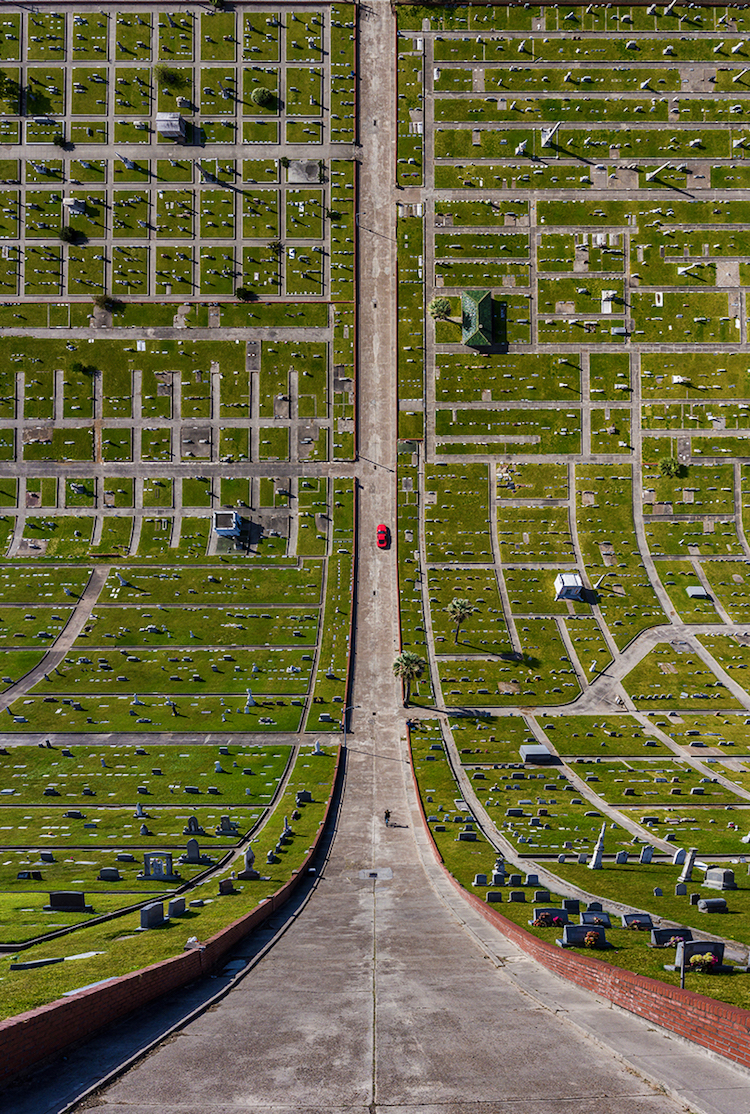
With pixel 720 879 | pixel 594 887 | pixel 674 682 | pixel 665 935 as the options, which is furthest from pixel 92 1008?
pixel 674 682

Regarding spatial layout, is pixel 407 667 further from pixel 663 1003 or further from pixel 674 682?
pixel 663 1003

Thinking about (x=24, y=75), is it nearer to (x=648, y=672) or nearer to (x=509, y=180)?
(x=509, y=180)

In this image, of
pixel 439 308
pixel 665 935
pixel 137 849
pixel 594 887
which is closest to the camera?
pixel 665 935

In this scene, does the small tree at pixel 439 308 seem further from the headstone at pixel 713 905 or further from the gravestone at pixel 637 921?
the gravestone at pixel 637 921

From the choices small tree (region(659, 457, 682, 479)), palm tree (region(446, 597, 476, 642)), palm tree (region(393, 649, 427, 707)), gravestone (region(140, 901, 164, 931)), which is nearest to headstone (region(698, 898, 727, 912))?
gravestone (region(140, 901, 164, 931))

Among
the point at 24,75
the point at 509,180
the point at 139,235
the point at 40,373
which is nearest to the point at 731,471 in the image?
the point at 509,180
